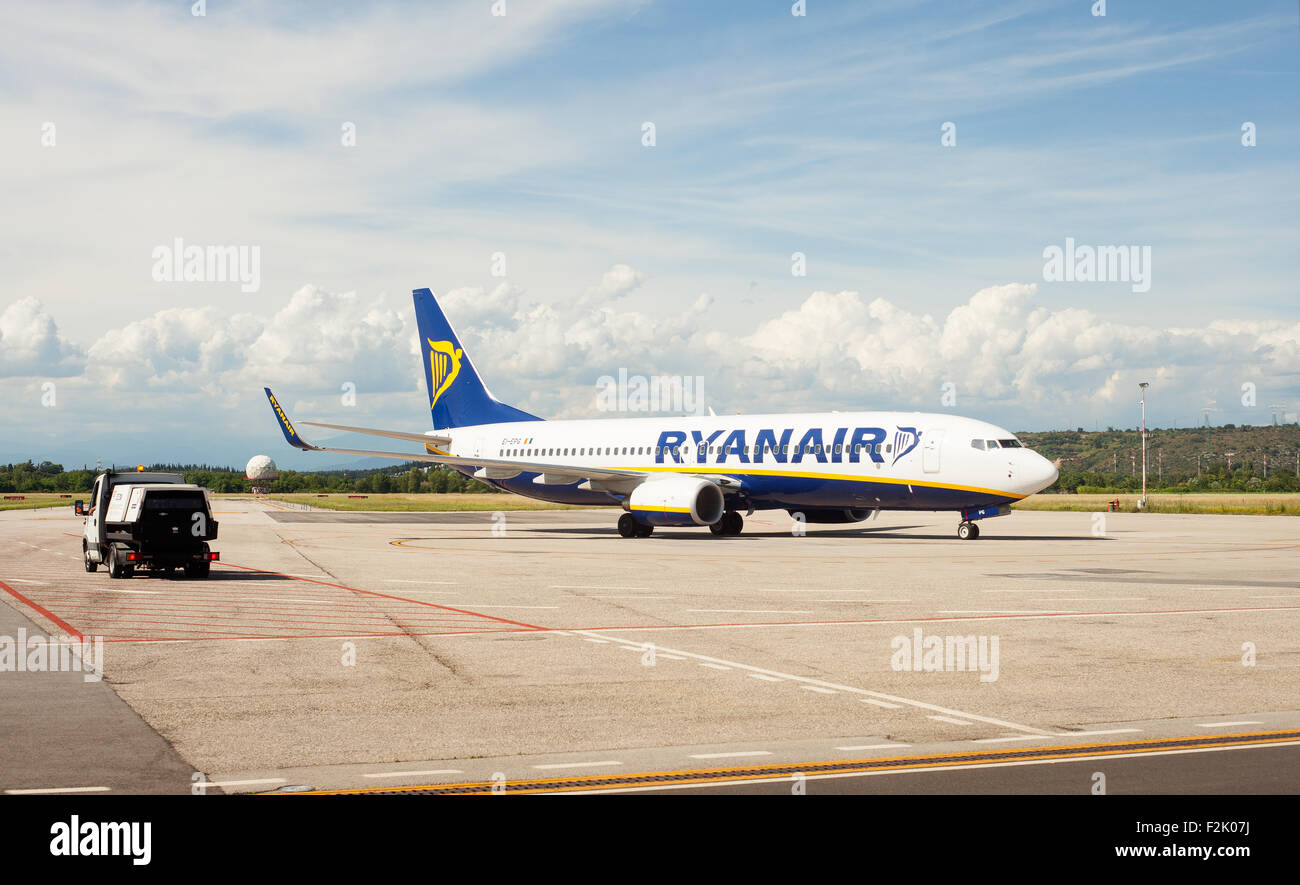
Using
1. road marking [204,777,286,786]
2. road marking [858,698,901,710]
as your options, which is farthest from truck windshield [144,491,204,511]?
road marking [204,777,286,786]

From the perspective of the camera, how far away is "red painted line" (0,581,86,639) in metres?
17.4

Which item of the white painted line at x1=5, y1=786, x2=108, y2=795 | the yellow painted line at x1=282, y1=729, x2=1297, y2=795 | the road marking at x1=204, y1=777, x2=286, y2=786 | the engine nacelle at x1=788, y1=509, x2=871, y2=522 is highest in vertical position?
the white painted line at x1=5, y1=786, x2=108, y2=795

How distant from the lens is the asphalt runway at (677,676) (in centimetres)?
924

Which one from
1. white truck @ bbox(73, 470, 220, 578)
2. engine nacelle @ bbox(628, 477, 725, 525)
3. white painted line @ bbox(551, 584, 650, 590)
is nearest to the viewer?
white painted line @ bbox(551, 584, 650, 590)

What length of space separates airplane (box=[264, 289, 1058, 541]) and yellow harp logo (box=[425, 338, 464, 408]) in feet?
11.0

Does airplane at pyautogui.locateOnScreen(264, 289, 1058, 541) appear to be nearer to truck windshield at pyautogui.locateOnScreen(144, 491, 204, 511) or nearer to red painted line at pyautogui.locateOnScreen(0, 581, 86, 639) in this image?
truck windshield at pyautogui.locateOnScreen(144, 491, 204, 511)

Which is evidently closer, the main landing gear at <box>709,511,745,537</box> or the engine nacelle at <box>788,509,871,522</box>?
the engine nacelle at <box>788,509,871,522</box>

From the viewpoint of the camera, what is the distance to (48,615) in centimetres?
1936

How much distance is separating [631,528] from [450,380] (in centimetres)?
1604

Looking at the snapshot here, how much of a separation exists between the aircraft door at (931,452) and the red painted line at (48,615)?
27.7 meters

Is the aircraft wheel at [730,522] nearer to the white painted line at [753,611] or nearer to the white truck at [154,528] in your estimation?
the white truck at [154,528]
